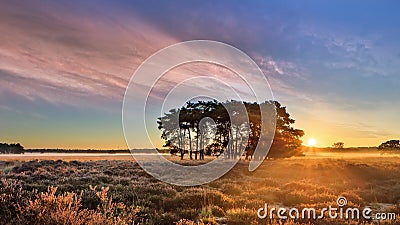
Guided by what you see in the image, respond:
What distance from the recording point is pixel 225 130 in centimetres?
5391

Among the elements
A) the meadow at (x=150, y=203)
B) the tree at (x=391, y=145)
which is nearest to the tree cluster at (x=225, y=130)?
the meadow at (x=150, y=203)

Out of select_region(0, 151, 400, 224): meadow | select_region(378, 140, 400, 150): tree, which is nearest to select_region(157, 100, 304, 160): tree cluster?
select_region(0, 151, 400, 224): meadow

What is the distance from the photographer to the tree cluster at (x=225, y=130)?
50.2 metres

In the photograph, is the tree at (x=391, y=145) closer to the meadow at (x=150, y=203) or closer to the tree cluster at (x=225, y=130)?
the tree cluster at (x=225, y=130)

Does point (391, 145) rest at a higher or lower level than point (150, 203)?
higher

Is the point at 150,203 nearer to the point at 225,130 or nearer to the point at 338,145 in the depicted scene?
the point at 225,130

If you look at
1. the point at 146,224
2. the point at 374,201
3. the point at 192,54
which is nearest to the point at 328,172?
the point at 374,201

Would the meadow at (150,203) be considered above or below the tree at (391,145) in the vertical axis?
below

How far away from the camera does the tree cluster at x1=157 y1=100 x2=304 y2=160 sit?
5019cm

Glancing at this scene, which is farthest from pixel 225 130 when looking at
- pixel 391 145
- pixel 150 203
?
pixel 391 145

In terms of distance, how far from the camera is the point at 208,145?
2226 inches

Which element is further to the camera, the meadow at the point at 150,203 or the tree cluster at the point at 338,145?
the tree cluster at the point at 338,145

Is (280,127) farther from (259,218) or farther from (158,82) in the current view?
(259,218)

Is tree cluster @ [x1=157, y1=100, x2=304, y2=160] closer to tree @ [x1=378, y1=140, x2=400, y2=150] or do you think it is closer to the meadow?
the meadow
